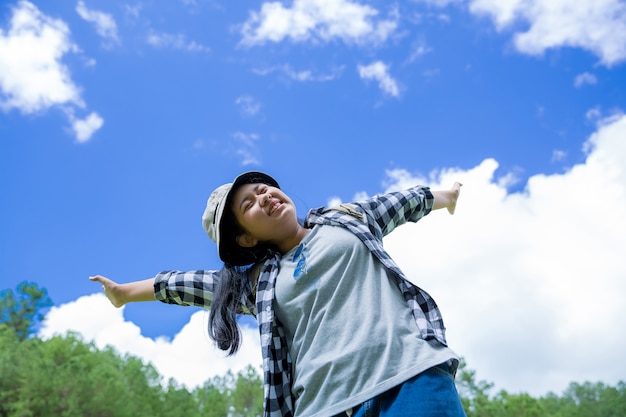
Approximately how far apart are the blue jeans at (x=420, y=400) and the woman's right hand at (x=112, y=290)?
0.81 m

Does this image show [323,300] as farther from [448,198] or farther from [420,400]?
[448,198]

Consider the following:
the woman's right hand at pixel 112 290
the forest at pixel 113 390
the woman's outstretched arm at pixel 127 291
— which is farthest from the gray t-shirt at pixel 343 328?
the forest at pixel 113 390

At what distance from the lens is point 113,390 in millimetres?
11594

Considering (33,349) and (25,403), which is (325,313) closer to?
(25,403)

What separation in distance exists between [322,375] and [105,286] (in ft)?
2.59

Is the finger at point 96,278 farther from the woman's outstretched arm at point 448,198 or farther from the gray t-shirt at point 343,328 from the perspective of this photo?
the woman's outstretched arm at point 448,198

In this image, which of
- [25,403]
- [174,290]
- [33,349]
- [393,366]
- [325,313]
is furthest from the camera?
[33,349]

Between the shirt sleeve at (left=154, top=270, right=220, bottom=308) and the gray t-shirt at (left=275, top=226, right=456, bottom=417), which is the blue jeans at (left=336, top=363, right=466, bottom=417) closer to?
the gray t-shirt at (left=275, top=226, right=456, bottom=417)

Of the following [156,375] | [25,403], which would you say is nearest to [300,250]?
[25,403]

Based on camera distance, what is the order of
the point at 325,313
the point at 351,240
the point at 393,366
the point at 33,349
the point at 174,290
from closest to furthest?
the point at 393,366, the point at 325,313, the point at 351,240, the point at 174,290, the point at 33,349

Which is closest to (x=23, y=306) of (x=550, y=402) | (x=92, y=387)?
(x=92, y=387)

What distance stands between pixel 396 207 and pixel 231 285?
0.53 metres

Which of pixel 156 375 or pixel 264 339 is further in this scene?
pixel 156 375

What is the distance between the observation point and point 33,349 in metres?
13.0
